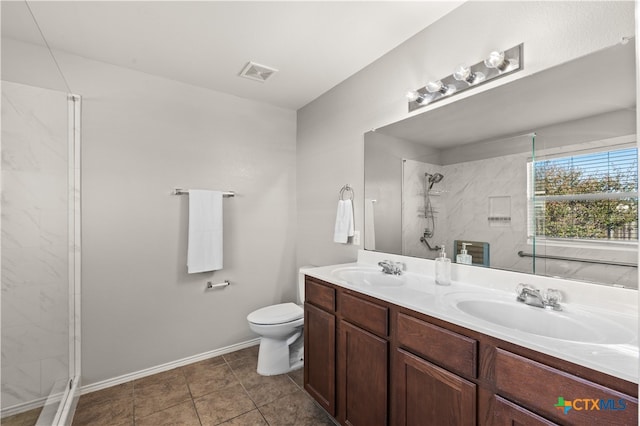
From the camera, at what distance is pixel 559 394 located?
0.80 metres

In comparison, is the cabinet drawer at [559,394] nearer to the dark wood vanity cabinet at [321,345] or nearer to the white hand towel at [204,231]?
the dark wood vanity cabinet at [321,345]

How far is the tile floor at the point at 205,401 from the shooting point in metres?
1.84

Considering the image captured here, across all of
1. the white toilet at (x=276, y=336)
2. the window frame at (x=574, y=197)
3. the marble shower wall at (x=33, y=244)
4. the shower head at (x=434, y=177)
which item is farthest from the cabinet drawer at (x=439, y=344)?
the marble shower wall at (x=33, y=244)

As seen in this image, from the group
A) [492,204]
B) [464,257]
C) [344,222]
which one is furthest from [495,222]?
[344,222]

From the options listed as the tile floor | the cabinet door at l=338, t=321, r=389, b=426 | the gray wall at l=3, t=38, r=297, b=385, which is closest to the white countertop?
the cabinet door at l=338, t=321, r=389, b=426

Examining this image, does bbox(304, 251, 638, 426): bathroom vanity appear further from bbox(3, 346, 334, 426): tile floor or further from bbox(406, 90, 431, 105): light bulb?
bbox(406, 90, 431, 105): light bulb

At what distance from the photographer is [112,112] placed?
2248 millimetres

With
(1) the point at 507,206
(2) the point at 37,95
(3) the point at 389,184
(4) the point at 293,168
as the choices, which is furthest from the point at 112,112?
(1) the point at 507,206

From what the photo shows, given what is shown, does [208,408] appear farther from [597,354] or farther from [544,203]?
[544,203]

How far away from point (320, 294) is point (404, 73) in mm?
1529

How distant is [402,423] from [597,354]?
0.81 meters

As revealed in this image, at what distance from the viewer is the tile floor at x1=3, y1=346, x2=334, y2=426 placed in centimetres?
184

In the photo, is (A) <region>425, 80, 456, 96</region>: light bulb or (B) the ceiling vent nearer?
(A) <region>425, 80, 456, 96</region>: light bulb

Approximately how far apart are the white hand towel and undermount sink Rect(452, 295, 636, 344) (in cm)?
197
